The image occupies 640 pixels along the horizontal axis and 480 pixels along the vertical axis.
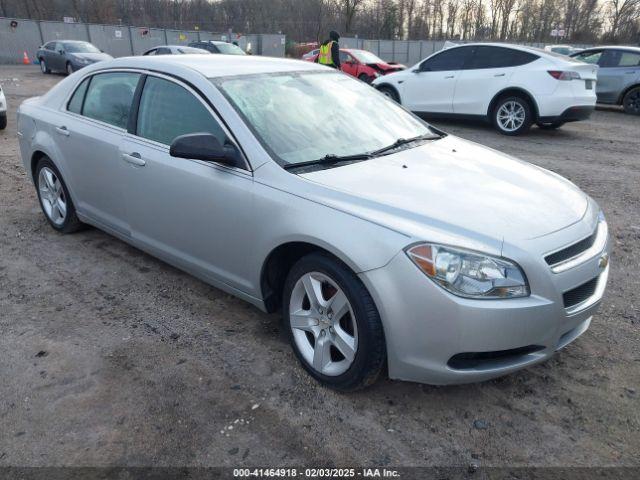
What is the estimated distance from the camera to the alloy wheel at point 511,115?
9.67 meters

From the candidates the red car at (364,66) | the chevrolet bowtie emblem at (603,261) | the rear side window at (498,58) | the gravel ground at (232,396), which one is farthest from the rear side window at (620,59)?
the chevrolet bowtie emblem at (603,261)

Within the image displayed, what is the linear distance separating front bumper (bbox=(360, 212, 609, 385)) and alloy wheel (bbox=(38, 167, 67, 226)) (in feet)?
11.6

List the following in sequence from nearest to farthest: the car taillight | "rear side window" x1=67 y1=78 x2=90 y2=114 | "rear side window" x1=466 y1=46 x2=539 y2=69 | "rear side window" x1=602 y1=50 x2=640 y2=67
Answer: "rear side window" x1=67 y1=78 x2=90 y2=114 → the car taillight → "rear side window" x1=466 y1=46 x2=539 y2=69 → "rear side window" x1=602 y1=50 x2=640 y2=67

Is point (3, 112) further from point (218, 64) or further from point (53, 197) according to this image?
point (218, 64)

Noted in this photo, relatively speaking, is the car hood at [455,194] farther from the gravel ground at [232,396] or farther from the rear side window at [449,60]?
the rear side window at [449,60]

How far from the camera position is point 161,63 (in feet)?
12.1

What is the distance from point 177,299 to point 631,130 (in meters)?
10.8

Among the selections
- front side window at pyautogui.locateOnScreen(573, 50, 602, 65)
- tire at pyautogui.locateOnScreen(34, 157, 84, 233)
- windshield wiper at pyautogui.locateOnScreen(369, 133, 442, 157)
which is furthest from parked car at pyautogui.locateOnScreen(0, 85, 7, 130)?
front side window at pyautogui.locateOnScreen(573, 50, 602, 65)

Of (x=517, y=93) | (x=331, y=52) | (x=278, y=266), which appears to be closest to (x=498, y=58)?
(x=517, y=93)

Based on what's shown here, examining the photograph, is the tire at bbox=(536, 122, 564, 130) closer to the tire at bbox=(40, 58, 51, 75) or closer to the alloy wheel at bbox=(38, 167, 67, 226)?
the alloy wheel at bbox=(38, 167, 67, 226)

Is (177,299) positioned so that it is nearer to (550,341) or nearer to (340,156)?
(340,156)

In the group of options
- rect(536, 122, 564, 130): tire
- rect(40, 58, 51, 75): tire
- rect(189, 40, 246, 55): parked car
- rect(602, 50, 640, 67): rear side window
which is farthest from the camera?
rect(40, 58, 51, 75): tire

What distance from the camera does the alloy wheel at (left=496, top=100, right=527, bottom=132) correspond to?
967 cm

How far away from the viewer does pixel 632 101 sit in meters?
13.0
